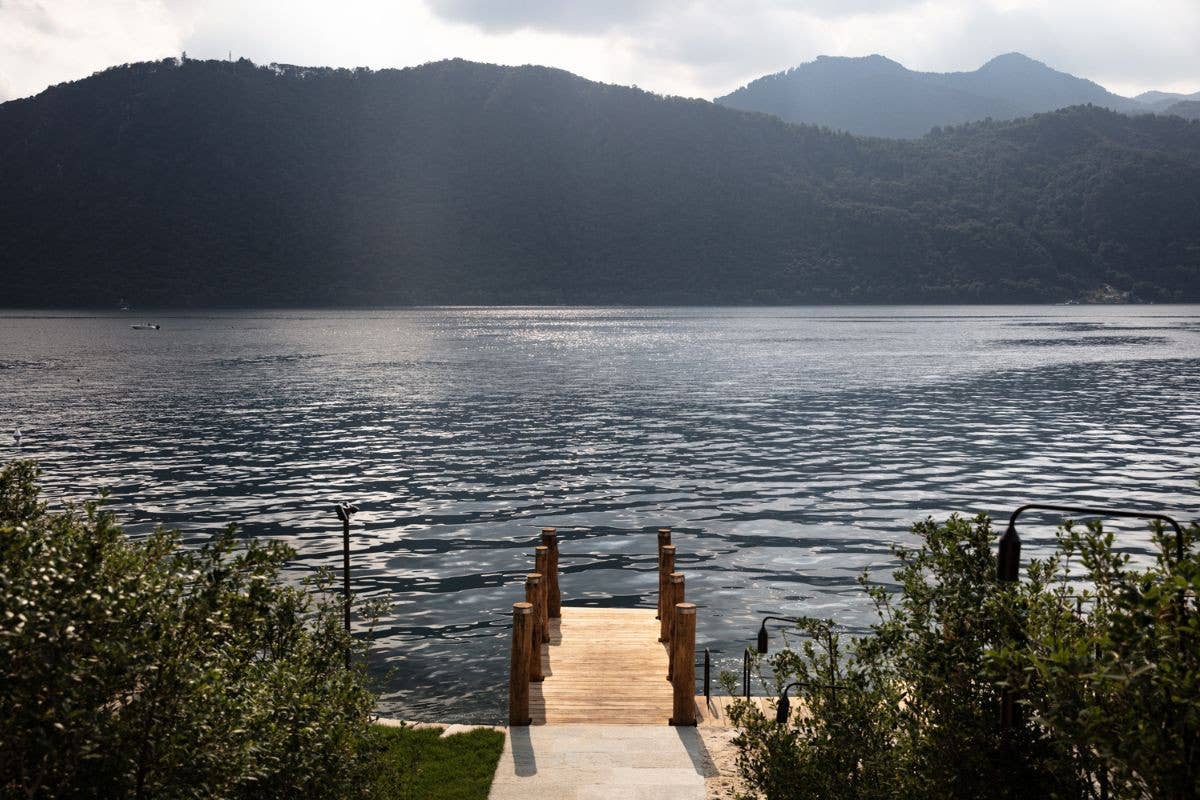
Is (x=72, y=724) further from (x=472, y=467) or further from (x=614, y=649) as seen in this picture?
(x=472, y=467)

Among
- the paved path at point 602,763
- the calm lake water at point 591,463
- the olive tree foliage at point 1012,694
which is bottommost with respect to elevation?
the calm lake water at point 591,463

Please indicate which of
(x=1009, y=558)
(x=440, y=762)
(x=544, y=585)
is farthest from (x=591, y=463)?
(x=1009, y=558)

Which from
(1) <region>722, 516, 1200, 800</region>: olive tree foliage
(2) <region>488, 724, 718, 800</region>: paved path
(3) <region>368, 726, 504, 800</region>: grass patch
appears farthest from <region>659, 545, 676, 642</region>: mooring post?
(1) <region>722, 516, 1200, 800</region>: olive tree foliage

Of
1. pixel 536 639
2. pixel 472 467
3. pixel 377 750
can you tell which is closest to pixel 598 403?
pixel 472 467

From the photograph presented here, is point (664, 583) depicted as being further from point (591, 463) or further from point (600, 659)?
point (591, 463)

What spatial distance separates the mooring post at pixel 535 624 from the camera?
14.0 m

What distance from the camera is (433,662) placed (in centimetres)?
1825

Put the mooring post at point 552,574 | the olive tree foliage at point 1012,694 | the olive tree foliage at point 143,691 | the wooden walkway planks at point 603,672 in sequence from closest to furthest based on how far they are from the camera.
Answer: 1. the olive tree foliage at point 1012,694
2. the olive tree foliage at point 143,691
3. the wooden walkway planks at point 603,672
4. the mooring post at point 552,574

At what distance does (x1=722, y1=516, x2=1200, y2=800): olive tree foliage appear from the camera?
4.75 meters

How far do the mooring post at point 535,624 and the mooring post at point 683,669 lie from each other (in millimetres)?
2203

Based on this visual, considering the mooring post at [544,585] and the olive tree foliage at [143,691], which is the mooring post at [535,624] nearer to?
the mooring post at [544,585]

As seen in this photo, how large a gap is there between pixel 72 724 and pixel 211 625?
131 centimetres

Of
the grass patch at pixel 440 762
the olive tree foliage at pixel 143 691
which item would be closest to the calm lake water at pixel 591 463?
the grass patch at pixel 440 762

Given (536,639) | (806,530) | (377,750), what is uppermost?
(377,750)
